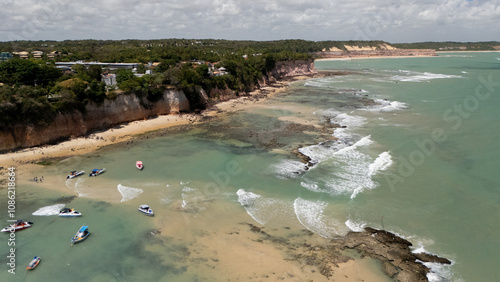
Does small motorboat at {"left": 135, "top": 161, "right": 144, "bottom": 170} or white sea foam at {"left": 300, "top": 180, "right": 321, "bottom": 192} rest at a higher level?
small motorboat at {"left": 135, "top": 161, "right": 144, "bottom": 170}

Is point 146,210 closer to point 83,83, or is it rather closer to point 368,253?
point 368,253

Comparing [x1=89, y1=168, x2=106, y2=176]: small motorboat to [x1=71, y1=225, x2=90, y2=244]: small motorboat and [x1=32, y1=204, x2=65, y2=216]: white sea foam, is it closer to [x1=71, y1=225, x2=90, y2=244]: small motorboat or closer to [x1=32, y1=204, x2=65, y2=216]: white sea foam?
[x1=32, y1=204, x2=65, y2=216]: white sea foam

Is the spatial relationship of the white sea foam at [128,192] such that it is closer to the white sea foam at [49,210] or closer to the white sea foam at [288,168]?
the white sea foam at [49,210]

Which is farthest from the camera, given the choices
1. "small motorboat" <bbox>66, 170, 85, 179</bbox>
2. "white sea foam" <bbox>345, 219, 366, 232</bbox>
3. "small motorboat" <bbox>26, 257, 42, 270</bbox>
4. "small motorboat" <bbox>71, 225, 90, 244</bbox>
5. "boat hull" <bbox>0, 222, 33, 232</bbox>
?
"small motorboat" <bbox>66, 170, 85, 179</bbox>

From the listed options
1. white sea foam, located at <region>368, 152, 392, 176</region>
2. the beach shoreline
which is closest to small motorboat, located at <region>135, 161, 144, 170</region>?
the beach shoreline

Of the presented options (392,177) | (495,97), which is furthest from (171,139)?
(495,97)

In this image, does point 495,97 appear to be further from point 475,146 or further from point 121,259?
point 121,259

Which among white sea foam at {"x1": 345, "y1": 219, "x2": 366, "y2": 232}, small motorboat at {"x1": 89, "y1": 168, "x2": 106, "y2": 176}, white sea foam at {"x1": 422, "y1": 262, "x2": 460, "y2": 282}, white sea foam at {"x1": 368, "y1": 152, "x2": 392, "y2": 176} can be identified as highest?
white sea foam at {"x1": 368, "y1": 152, "x2": 392, "y2": 176}

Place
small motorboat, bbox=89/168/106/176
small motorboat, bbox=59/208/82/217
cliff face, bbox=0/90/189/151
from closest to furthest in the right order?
small motorboat, bbox=59/208/82/217
small motorboat, bbox=89/168/106/176
cliff face, bbox=0/90/189/151
